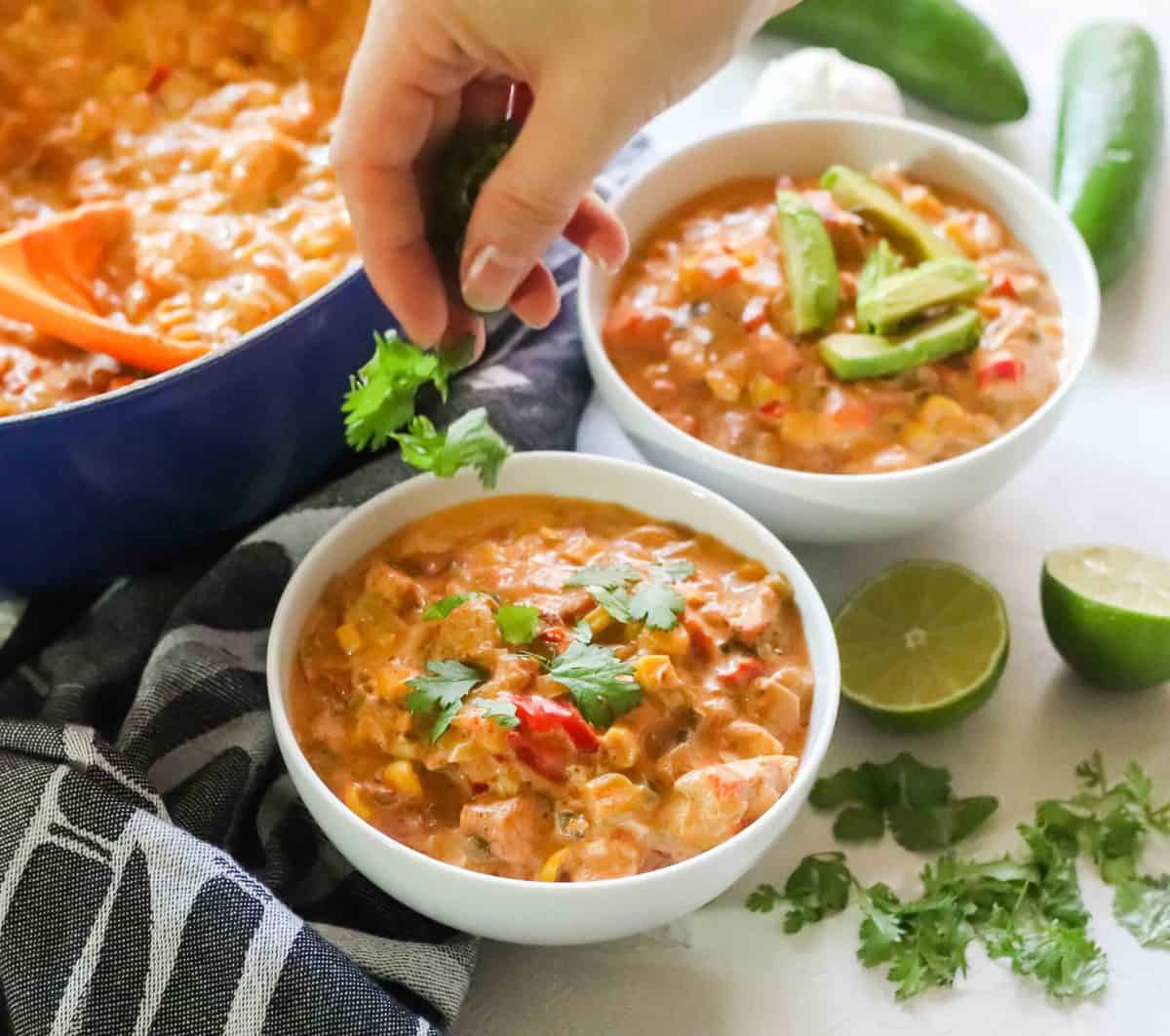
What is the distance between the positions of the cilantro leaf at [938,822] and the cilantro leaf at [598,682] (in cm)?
35

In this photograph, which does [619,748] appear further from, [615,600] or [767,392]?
[767,392]

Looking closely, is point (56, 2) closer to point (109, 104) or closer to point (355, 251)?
point (109, 104)

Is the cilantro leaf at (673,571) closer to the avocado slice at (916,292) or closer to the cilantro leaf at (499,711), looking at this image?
the cilantro leaf at (499,711)

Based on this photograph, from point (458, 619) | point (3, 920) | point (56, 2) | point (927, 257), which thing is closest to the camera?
point (3, 920)

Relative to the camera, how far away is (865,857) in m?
1.50

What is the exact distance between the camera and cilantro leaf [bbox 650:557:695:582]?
4.82 feet

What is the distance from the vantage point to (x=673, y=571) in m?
1.48

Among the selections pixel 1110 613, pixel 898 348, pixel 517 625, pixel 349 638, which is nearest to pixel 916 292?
pixel 898 348

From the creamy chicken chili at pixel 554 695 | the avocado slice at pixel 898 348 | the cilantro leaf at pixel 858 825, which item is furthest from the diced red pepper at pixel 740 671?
the avocado slice at pixel 898 348

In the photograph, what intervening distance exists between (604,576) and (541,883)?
335mm

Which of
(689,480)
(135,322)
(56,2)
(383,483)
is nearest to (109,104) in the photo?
(56,2)

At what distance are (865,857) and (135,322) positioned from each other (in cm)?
97

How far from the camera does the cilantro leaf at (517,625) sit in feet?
4.51

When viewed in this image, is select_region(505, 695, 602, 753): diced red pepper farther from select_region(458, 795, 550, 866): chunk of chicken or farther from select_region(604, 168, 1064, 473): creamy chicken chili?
select_region(604, 168, 1064, 473): creamy chicken chili
